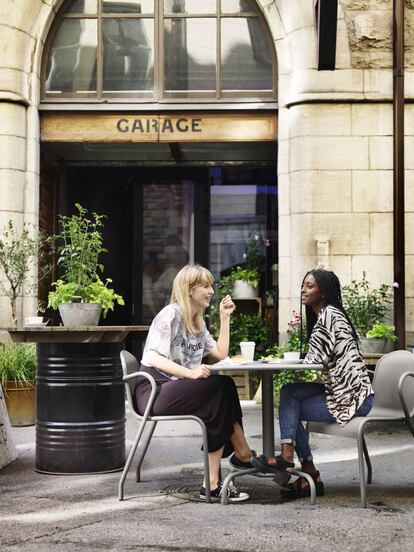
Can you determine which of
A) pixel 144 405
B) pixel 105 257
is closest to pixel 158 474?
pixel 144 405

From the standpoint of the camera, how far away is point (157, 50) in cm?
1262

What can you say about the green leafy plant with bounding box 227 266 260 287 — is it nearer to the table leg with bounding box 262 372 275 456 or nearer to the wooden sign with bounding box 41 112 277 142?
the wooden sign with bounding box 41 112 277 142

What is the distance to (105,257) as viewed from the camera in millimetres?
15117

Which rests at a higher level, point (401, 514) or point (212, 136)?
point (212, 136)

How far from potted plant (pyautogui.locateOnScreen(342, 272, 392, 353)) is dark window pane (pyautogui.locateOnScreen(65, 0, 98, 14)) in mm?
5121

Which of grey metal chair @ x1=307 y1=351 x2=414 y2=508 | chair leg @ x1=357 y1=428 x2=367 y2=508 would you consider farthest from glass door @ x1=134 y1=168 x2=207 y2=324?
chair leg @ x1=357 y1=428 x2=367 y2=508

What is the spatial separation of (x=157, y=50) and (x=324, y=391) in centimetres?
766

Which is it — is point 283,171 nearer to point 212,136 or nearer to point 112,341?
point 212,136

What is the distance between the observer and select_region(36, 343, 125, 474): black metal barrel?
6836 millimetres

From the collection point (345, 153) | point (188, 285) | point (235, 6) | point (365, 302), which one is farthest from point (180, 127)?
point (188, 285)

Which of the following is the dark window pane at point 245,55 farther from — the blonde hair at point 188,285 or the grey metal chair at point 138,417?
the grey metal chair at point 138,417

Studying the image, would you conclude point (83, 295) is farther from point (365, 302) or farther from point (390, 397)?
point (365, 302)

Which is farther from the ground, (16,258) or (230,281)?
(16,258)

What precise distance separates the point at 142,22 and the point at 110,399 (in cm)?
721
